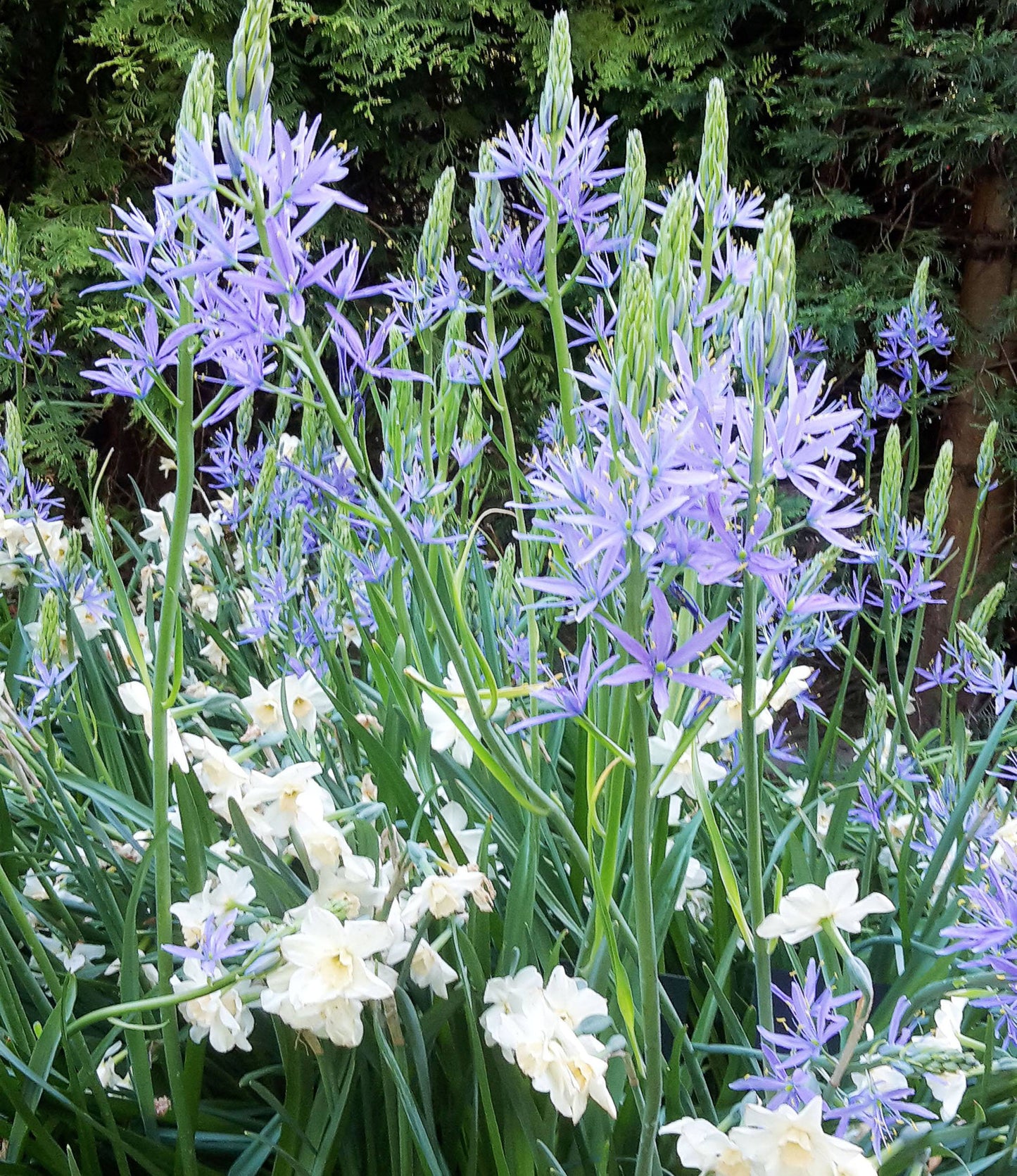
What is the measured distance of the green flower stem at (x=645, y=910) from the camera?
0.57 m

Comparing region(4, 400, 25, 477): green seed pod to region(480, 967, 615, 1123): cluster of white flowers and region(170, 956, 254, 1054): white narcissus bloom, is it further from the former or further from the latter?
region(480, 967, 615, 1123): cluster of white flowers

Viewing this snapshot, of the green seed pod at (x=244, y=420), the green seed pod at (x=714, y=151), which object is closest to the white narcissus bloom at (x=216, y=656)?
the green seed pod at (x=244, y=420)

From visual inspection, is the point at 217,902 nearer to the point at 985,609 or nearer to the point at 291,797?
the point at 291,797

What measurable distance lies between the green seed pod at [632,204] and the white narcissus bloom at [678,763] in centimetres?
45

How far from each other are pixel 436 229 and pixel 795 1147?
0.86m

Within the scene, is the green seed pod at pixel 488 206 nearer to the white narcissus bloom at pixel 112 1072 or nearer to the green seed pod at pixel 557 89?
the green seed pod at pixel 557 89

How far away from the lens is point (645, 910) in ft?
1.96

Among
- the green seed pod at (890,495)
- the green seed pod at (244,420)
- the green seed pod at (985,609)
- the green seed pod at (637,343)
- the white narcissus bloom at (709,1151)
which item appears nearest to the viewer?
the green seed pod at (637,343)

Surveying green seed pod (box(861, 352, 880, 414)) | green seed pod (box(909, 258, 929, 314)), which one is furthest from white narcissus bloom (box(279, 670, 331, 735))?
green seed pod (box(909, 258, 929, 314))

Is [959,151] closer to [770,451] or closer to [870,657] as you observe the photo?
[870,657]

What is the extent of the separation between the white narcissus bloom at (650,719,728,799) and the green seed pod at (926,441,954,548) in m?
0.44

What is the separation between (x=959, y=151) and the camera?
268 centimetres

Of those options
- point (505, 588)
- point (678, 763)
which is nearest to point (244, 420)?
point (505, 588)

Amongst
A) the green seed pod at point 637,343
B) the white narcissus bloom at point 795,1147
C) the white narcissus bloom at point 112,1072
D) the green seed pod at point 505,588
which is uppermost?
the green seed pod at point 637,343
